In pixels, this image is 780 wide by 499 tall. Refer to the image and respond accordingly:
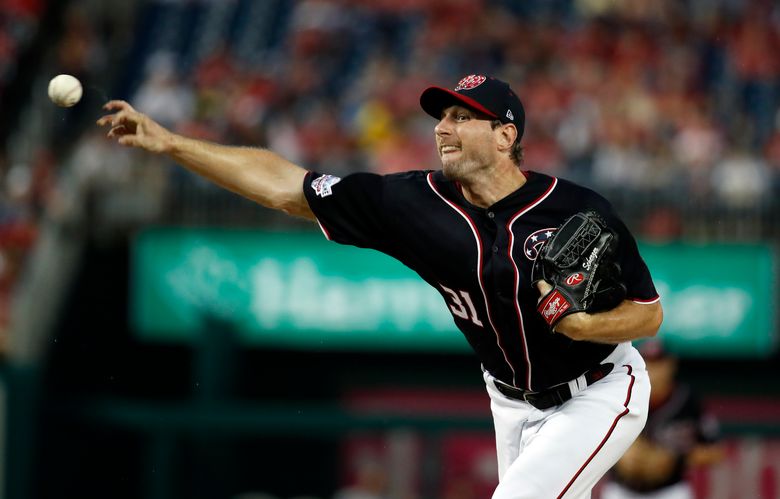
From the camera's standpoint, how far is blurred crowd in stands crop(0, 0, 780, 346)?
1174 cm

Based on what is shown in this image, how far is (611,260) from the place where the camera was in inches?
189

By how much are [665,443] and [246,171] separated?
412cm

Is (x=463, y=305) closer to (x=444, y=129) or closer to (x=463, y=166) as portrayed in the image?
(x=463, y=166)

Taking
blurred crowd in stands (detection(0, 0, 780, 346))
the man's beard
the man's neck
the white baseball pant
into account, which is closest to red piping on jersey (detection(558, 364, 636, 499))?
the white baseball pant

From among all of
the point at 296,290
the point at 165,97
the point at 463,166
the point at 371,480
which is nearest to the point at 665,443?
the point at 371,480

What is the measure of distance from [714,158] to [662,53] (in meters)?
1.75

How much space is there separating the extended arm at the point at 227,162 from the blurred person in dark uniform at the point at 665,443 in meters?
3.59

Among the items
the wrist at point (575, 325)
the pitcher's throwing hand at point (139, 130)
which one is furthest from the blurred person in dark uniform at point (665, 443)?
the pitcher's throwing hand at point (139, 130)

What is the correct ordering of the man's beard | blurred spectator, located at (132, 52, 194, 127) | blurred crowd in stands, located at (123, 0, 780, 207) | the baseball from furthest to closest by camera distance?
blurred spectator, located at (132, 52, 194, 127)
blurred crowd in stands, located at (123, 0, 780, 207)
the man's beard
the baseball

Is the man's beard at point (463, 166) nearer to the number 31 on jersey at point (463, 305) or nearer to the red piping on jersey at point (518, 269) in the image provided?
the red piping on jersey at point (518, 269)

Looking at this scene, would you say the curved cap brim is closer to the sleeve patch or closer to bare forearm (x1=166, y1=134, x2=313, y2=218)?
the sleeve patch

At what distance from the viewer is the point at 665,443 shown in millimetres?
8375

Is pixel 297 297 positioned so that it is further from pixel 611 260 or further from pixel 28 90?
pixel 611 260

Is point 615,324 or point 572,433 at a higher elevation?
point 615,324
